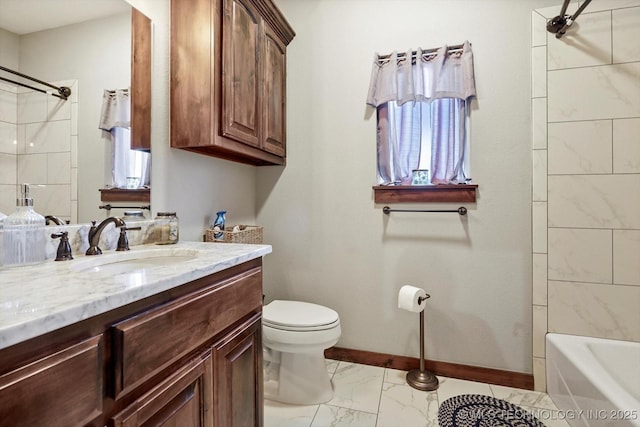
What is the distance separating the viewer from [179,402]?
77cm

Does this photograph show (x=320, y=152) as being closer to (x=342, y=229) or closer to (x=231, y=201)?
(x=342, y=229)

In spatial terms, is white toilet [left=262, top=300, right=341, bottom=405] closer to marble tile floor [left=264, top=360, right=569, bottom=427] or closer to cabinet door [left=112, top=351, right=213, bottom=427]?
marble tile floor [left=264, top=360, right=569, bottom=427]

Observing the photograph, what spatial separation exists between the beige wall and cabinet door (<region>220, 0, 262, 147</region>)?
0.48 m

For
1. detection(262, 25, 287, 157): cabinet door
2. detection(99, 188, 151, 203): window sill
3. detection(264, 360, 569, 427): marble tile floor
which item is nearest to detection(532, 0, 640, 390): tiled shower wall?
detection(264, 360, 569, 427): marble tile floor

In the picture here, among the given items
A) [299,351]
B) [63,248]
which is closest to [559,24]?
[299,351]

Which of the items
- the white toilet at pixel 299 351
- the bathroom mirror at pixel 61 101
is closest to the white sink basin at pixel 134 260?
the bathroom mirror at pixel 61 101

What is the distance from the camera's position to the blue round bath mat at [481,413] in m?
1.43

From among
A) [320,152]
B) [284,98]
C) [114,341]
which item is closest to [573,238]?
[320,152]

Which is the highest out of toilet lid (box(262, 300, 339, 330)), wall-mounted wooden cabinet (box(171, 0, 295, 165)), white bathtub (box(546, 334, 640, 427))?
wall-mounted wooden cabinet (box(171, 0, 295, 165))

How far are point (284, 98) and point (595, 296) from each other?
7.24 ft

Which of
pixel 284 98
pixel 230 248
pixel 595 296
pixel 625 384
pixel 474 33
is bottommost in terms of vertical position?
pixel 625 384

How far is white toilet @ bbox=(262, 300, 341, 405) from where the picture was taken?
1526 mm

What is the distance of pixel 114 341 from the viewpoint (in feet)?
1.95

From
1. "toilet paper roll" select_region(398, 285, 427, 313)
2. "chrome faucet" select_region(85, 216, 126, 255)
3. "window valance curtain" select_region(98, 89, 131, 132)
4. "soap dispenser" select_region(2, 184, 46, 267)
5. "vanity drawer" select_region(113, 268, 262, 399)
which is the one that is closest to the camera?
"vanity drawer" select_region(113, 268, 262, 399)
